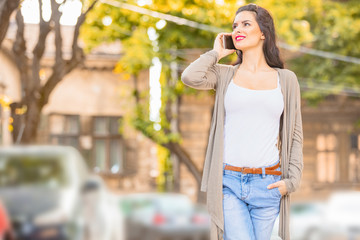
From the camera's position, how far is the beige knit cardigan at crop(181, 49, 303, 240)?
6.87ft

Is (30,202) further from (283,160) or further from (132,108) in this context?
(283,160)

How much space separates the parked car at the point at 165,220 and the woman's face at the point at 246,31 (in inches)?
301

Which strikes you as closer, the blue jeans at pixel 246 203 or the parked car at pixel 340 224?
the blue jeans at pixel 246 203

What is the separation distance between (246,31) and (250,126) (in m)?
0.34

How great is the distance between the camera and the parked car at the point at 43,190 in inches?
292

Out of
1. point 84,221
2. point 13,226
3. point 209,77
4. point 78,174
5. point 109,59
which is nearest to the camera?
point 209,77

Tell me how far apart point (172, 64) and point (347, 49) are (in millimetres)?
3143

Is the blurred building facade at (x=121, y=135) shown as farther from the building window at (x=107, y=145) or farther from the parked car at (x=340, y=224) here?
the parked car at (x=340, y=224)

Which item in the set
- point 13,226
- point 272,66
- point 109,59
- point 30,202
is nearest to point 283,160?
point 272,66

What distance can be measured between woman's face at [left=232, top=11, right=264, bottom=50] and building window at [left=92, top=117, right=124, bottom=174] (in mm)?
12816

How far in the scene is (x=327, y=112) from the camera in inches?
578

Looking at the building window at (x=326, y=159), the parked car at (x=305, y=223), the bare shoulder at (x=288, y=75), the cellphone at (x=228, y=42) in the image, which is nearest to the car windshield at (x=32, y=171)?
the parked car at (x=305, y=223)

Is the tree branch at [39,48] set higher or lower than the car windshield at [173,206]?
higher

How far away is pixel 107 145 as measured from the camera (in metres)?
15.0
